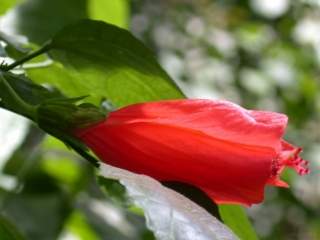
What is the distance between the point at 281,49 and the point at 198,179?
272 cm

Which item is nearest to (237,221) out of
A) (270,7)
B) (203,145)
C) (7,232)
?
(203,145)

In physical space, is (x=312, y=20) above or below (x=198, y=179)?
below

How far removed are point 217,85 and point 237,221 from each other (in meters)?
2.25

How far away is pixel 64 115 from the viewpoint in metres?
0.79

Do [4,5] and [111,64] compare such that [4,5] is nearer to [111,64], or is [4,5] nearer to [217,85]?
[111,64]

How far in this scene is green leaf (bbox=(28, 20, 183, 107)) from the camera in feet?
2.91

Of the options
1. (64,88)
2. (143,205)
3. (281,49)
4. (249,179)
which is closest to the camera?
(143,205)

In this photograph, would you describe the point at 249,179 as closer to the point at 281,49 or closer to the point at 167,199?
the point at 167,199

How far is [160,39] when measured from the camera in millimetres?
3279

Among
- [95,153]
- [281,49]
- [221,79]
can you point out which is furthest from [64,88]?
[281,49]

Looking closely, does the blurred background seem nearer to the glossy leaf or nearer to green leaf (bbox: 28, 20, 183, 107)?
the glossy leaf

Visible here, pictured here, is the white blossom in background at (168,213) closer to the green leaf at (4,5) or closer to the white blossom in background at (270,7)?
the green leaf at (4,5)

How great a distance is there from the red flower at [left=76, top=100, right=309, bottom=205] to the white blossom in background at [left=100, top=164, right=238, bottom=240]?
112mm

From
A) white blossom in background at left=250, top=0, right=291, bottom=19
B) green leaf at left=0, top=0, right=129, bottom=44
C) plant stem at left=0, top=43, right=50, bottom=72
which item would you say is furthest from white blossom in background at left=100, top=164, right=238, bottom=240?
white blossom in background at left=250, top=0, right=291, bottom=19
